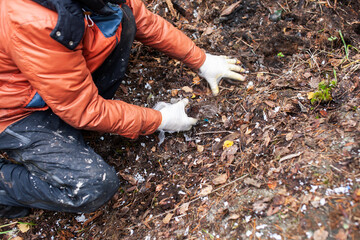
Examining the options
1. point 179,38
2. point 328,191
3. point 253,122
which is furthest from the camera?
point 179,38

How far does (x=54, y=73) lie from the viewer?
1835 millimetres

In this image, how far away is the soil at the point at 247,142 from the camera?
181 centimetres

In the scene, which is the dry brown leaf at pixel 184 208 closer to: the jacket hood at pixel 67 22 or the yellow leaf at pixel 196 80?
the yellow leaf at pixel 196 80

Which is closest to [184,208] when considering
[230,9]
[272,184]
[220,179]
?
[220,179]

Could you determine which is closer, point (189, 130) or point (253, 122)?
point (253, 122)

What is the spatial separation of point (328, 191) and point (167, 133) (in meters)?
1.51

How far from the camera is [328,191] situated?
5.69 ft

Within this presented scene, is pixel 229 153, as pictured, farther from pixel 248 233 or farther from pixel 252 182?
pixel 248 233

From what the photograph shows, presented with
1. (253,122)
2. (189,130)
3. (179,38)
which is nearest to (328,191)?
(253,122)

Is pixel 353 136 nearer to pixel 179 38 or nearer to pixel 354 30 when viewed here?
pixel 354 30

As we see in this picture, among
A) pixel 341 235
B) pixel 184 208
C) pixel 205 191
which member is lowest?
pixel 184 208

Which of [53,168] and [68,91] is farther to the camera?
[53,168]

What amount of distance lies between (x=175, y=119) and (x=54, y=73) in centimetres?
110

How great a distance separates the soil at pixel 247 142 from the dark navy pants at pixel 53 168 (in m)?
0.37
